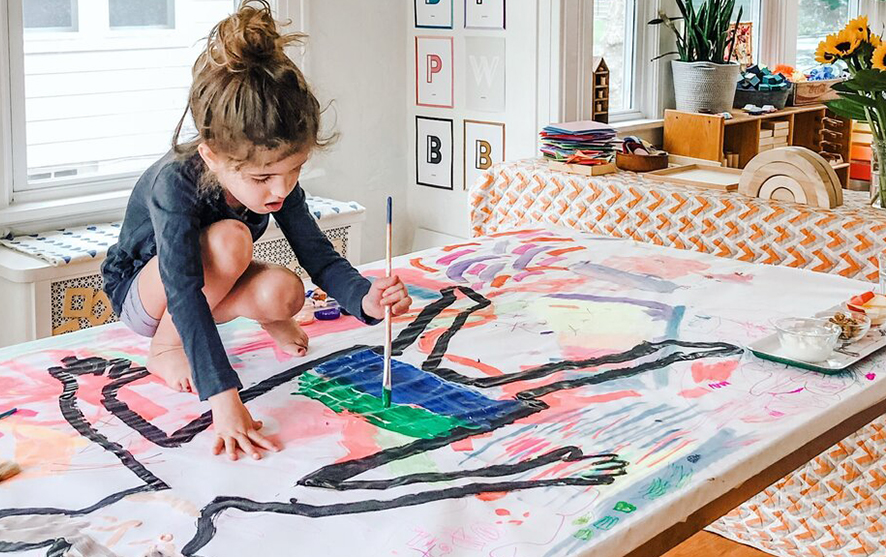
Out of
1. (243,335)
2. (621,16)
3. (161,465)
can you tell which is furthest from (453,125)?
(161,465)

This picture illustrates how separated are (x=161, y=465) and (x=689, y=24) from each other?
351 centimetres

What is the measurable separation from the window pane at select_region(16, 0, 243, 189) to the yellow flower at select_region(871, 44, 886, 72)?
2.01 meters

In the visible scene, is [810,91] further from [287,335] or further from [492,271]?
[287,335]

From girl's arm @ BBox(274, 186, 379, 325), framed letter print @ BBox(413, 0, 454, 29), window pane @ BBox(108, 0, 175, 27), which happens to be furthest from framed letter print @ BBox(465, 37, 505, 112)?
girl's arm @ BBox(274, 186, 379, 325)

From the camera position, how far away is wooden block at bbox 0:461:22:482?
1363 millimetres

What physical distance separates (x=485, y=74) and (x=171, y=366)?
2.45 m

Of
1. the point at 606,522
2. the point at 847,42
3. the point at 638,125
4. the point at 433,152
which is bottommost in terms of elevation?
the point at 606,522

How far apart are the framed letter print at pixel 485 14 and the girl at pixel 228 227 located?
81.9 inches

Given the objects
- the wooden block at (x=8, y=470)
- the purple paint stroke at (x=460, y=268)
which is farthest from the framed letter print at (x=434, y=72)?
the wooden block at (x=8, y=470)

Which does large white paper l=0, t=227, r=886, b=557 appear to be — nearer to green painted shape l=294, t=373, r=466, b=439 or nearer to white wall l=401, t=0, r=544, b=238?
green painted shape l=294, t=373, r=466, b=439

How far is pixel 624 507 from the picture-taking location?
126 cm

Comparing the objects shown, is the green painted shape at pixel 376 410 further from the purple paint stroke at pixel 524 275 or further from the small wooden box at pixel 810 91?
the small wooden box at pixel 810 91

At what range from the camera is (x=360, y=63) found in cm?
404

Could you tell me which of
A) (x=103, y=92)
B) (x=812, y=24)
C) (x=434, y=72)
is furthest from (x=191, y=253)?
(x=812, y=24)
